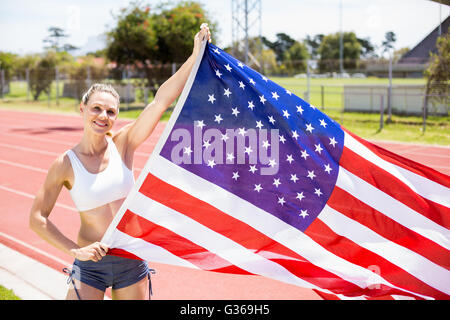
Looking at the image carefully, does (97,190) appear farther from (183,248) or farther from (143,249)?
(183,248)

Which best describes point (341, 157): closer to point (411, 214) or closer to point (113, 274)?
point (411, 214)

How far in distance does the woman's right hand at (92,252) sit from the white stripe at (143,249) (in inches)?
2.2

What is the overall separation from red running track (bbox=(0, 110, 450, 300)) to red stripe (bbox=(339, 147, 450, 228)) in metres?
2.22

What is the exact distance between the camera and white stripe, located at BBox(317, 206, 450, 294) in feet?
10.2

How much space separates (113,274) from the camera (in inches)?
117

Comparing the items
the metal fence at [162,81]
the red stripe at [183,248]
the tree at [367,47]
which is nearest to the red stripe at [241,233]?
the red stripe at [183,248]

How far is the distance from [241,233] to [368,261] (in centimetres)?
84

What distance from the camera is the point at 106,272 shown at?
2965 mm

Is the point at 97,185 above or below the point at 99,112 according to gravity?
below

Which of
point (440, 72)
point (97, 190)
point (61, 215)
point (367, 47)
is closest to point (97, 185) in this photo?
point (97, 190)

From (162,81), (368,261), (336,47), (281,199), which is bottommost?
(368,261)

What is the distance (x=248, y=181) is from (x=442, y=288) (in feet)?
4.59

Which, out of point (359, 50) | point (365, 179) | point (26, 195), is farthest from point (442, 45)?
point (359, 50)
